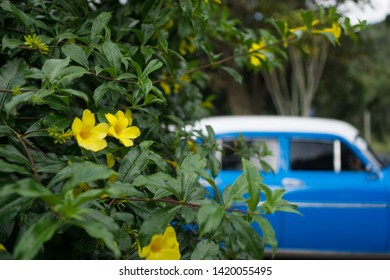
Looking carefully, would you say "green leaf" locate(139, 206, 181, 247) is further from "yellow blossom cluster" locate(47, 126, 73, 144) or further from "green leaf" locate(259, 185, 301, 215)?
"yellow blossom cluster" locate(47, 126, 73, 144)

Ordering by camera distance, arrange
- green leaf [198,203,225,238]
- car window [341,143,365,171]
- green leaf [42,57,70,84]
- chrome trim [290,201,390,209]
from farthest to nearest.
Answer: car window [341,143,365,171]
chrome trim [290,201,390,209]
green leaf [42,57,70,84]
green leaf [198,203,225,238]

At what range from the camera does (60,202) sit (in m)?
0.73

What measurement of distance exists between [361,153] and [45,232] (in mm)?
3757

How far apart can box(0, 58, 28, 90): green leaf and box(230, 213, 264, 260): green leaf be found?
594 millimetres

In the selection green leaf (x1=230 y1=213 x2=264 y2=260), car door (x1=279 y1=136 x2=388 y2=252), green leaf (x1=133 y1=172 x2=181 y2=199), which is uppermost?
green leaf (x1=133 y1=172 x2=181 y2=199)

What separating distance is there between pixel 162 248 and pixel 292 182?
312cm

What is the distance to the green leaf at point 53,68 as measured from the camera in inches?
34.0

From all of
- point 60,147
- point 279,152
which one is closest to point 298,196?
point 279,152

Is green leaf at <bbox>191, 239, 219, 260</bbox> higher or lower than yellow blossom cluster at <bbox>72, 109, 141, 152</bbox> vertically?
lower

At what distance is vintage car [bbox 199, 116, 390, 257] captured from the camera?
3.78 m

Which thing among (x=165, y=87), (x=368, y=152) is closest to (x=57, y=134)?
(x=165, y=87)

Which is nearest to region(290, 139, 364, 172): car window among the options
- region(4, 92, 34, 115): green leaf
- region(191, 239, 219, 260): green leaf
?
region(191, 239, 219, 260): green leaf

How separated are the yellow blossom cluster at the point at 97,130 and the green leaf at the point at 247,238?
12.9 inches

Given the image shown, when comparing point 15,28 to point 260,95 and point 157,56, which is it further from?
point 260,95
